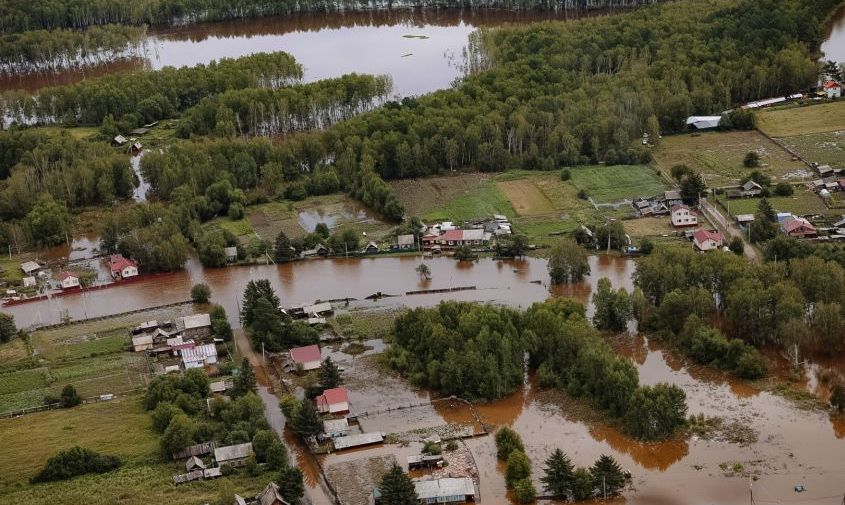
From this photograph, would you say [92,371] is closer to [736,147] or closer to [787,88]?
[736,147]

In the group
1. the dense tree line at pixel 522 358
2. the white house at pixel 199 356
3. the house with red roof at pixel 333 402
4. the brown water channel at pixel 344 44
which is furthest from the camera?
the brown water channel at pixel 344 44

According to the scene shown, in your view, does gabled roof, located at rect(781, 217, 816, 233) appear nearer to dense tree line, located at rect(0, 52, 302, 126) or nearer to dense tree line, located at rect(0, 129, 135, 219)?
dense tree line, located at rect(0, 129, 135, 219)

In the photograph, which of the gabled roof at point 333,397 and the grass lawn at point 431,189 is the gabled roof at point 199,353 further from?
the grass lawn at point 431,189

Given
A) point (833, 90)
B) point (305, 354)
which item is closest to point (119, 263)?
point (305, 354)

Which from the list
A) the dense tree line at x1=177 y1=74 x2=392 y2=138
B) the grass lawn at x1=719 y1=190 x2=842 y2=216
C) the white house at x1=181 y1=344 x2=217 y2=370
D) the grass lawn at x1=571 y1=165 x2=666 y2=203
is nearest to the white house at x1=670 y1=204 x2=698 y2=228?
the grass lawn at x1=719 y1=190 x2=842 y2=216

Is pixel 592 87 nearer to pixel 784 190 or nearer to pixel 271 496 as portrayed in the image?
pixel 784 190

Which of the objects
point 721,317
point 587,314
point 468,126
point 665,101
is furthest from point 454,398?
point 665,101

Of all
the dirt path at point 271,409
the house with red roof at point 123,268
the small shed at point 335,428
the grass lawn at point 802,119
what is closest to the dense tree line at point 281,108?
the house with red roof at point 123,268
